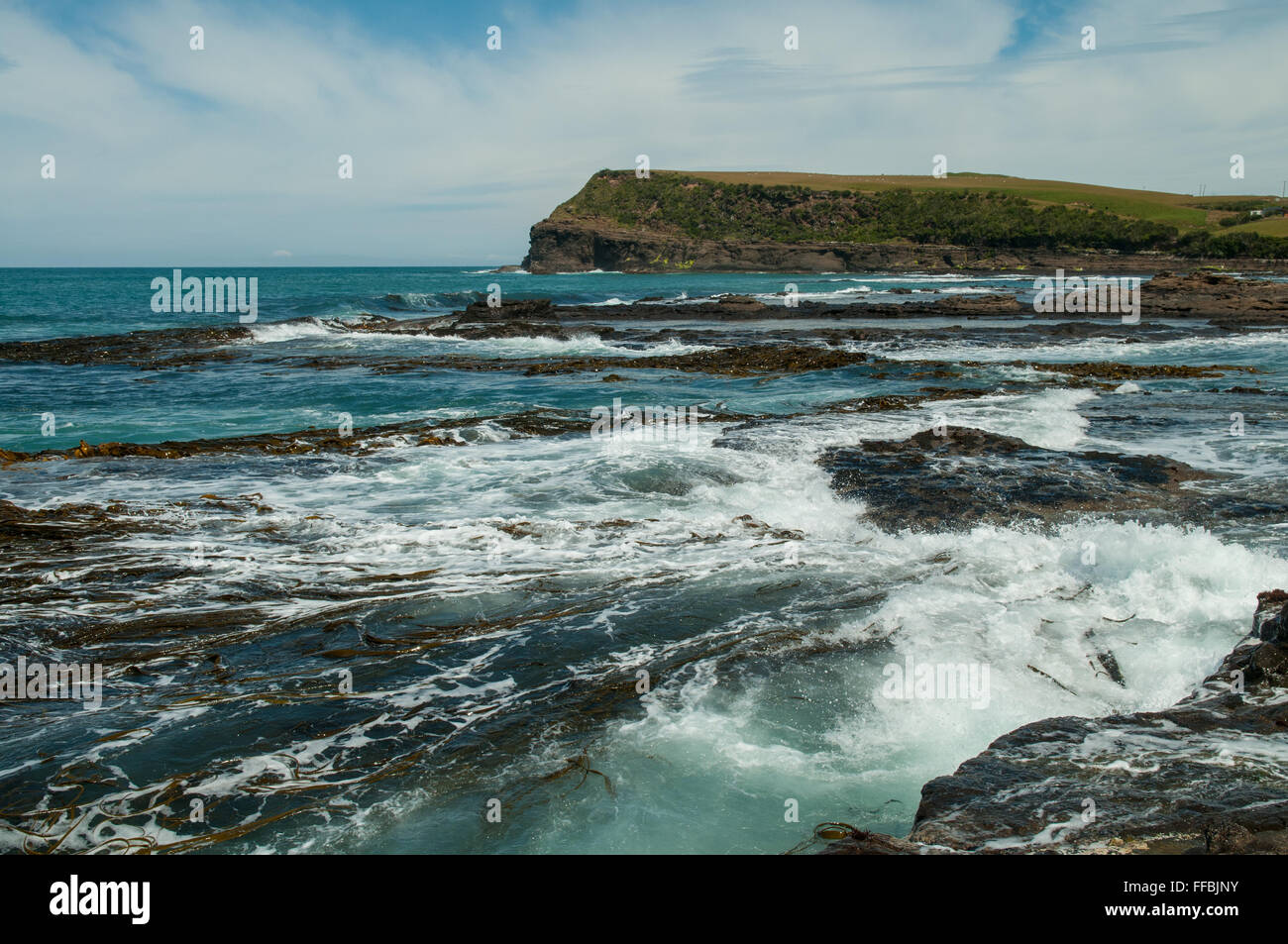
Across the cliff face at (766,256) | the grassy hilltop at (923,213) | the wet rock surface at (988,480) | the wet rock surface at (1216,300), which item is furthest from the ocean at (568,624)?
the grassy hilltop at (923,213)

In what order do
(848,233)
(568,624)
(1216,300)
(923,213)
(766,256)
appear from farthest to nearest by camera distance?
(848,233) < (923,213) < (766,256) < (1216,300) < (568,624)

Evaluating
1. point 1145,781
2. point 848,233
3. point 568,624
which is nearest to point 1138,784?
point 1145,781

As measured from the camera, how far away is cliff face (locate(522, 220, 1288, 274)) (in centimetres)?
9175

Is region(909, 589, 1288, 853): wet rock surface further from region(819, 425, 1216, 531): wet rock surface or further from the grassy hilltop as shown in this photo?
the grassy hilltop

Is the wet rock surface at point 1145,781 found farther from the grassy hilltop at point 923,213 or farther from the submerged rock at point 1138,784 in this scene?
the grassy hilltop at point 923,213

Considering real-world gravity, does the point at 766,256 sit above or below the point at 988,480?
above

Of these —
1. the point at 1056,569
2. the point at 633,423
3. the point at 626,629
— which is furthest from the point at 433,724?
the point at 633,423

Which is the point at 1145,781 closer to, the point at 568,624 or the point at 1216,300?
the point at 568,624

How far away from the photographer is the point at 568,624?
7207 mm

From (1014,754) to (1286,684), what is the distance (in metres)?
1.95

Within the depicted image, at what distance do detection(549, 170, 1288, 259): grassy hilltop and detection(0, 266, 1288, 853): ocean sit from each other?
9438 centimetres

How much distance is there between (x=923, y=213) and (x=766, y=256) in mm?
23632

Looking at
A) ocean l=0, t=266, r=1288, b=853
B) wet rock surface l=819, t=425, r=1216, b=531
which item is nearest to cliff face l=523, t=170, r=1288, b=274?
wet rock surface l=819, t=425, r=1216, b=531
